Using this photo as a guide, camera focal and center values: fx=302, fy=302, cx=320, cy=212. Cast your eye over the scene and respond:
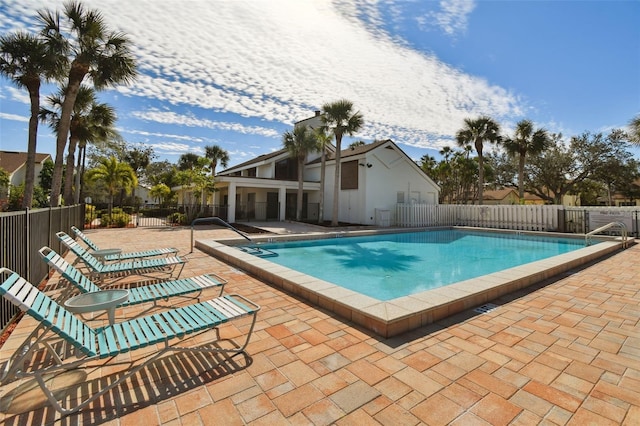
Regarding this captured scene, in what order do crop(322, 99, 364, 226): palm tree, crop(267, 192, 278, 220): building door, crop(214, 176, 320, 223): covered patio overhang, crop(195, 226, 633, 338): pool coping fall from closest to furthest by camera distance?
crop(195, 226, 633, 338): pool coping
crop(322, 99, 364, 226): palm tree
crop(214, 176, 320, 223): covered patio overhang
crop(267, 192, 278, 220): building door

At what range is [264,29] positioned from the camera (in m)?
9.94

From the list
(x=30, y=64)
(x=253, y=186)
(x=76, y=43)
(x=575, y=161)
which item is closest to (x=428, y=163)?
(x=575, y=161)

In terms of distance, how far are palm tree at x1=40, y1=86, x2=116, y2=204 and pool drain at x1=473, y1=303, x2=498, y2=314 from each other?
733 inches

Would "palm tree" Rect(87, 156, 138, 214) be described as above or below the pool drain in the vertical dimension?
above

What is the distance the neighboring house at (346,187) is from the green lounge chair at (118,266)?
14.4 m

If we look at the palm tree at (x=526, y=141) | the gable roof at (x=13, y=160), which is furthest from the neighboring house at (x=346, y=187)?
the gable roof at (x=13, y=160)

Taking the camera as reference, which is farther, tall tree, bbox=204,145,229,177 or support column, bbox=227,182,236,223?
tall tree, bbox=204,145,229,177

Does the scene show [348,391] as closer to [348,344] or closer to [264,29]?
[348,344]

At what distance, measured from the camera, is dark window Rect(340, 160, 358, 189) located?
2230cm

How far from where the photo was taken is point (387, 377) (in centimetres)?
278

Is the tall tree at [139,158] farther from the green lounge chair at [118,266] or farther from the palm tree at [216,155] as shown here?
the green lounge chair at [118,266]

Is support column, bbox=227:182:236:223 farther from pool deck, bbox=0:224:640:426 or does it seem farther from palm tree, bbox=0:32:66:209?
pool deck, bbox=0:224:640:426

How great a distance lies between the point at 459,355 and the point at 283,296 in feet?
9.36

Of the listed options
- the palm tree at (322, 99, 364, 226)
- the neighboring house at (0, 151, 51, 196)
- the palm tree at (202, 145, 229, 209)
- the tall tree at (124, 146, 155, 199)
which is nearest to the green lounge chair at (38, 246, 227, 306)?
the palm tree at (322, 99, 364, 226)
